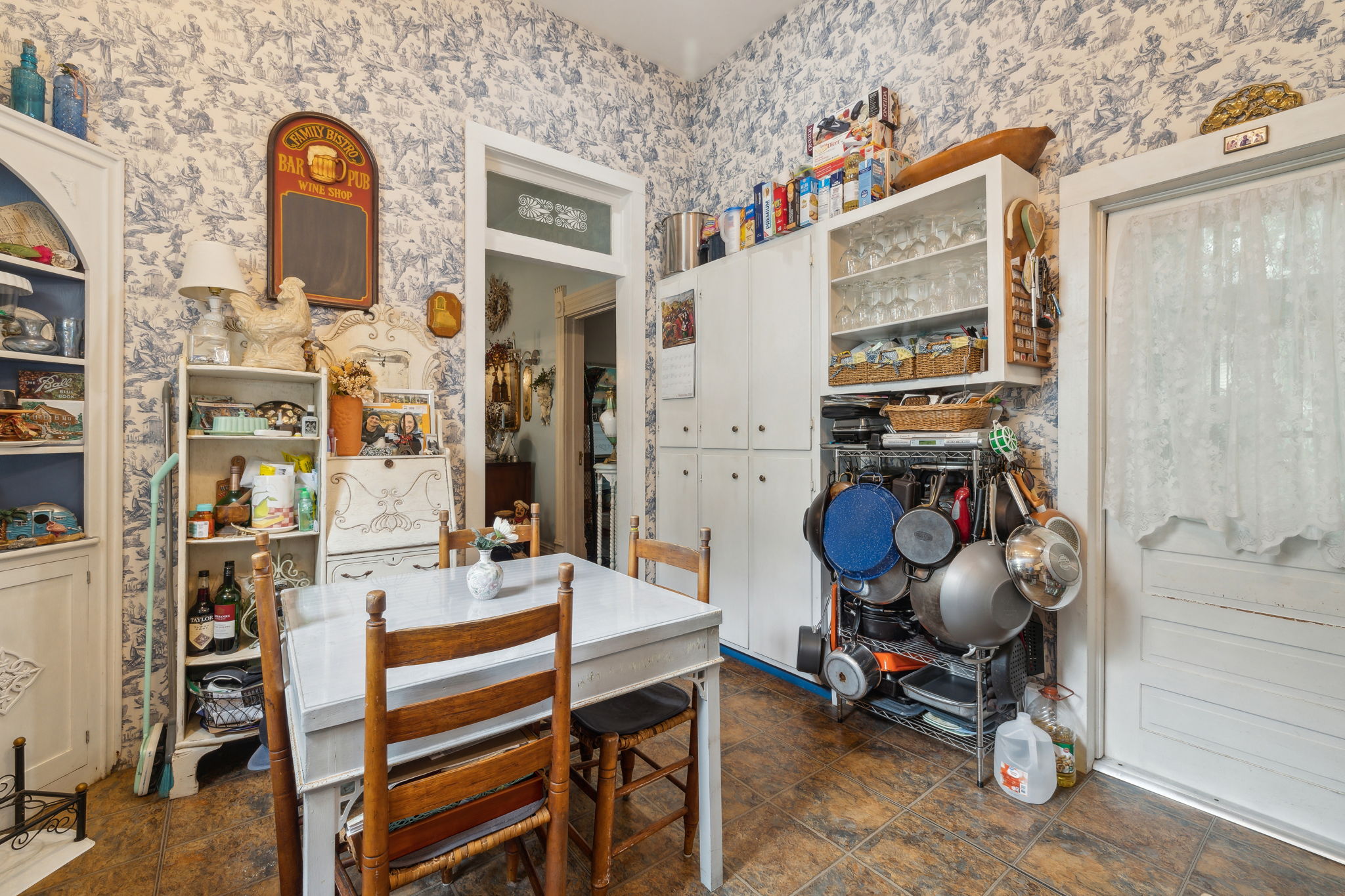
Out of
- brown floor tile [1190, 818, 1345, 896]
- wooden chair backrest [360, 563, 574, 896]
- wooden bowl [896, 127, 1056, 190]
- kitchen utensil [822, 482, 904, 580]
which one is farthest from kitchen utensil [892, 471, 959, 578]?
wooden chair backrest [360, 563, 574, 896]

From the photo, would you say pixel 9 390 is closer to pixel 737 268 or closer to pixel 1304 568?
pixel 737 268

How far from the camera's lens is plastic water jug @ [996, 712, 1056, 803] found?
6.42 feet

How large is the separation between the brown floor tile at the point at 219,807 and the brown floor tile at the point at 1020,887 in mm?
2254

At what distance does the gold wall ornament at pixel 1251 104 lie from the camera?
69.2 inches

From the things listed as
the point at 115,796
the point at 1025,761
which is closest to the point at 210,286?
the point at 115,796

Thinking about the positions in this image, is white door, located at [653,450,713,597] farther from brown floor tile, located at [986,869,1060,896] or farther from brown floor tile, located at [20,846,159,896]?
brown floor tile, located at [20,846,159,896]

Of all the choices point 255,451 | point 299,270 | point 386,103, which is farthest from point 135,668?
point 386,103

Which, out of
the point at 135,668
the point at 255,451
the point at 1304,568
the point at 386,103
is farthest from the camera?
the point at 386,103

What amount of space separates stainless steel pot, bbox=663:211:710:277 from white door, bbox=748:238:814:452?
0.57 m

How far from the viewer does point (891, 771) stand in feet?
7.13

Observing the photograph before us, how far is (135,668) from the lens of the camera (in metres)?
2.22

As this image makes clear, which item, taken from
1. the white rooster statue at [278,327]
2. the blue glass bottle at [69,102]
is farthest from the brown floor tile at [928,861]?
the blue glass bottle at [69,102]

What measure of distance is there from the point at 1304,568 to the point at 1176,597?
345 millimetres

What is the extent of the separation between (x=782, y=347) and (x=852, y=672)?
5.07 ft
